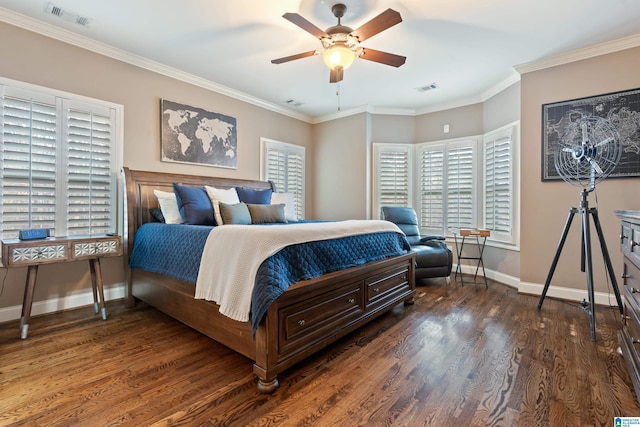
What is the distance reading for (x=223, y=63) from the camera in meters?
3.56

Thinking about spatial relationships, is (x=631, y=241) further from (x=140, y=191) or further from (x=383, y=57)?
(x=140, y=191)

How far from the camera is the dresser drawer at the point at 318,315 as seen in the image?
5.94 ft

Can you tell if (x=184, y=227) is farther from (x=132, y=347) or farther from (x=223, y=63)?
(x=223, y=63)

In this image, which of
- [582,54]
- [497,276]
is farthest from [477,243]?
[582,54]

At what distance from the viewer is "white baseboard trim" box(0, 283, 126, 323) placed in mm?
2695

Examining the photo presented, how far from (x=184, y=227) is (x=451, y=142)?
417 centimetres

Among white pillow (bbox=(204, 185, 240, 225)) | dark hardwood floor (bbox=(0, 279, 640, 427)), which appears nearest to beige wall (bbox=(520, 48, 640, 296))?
dark hardwood floor (bbox=(0, 279, 640, 427))

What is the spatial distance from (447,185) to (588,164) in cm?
203

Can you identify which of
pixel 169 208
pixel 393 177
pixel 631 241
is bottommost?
pixel 631 241

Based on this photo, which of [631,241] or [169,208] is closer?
[631,241]

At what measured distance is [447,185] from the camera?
4883 mm

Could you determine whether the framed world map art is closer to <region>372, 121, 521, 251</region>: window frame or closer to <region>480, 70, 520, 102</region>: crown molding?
<region>372, 121, 521, 251</region>: window frame

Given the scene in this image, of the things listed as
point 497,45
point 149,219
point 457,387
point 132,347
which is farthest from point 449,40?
point 132,347

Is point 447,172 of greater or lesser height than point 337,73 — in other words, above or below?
below
